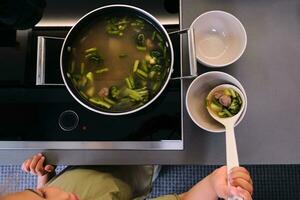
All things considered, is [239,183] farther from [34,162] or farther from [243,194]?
Answer: [34,162]

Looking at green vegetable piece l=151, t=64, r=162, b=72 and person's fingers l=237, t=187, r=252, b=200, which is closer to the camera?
person's fingers l=237, t=187, r=252, b=200

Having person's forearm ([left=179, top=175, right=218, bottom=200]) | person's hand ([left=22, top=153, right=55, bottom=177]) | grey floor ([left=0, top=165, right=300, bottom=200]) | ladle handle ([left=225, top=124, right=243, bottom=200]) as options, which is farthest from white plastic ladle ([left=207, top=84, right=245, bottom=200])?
grey floor ([left=0, top=165, right=300, bottom=200])

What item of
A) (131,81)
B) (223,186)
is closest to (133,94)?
(131,81)

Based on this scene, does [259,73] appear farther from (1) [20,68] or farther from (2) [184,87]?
(1) [20,68]

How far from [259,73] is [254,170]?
0.53m

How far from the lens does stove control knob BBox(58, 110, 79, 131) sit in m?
0.76

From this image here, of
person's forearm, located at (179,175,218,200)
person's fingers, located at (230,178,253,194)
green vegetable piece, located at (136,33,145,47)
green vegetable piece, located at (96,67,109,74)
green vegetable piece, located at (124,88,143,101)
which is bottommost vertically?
person's forearm, located at (179,175,218,200)

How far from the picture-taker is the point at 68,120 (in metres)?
0.77

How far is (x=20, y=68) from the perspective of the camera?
0.81 metres

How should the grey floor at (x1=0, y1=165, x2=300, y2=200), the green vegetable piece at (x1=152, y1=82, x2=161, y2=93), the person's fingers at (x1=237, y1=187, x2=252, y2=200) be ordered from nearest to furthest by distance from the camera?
the person's fingers at (x1=237, y1=187, x2=252, y2=200) → the green vegetable piece at (x1=152, y1=82, x2=161, y2=93) → the grey floor at (x1=0, y1=165, x2=300, y2=200)

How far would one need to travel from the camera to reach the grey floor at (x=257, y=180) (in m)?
1.17

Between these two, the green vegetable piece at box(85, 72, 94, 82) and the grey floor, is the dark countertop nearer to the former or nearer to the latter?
the green vegetable piece at box(85, 72, 94, 82)

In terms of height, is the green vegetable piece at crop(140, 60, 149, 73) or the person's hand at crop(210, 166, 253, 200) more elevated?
the green vegetable piece at crop(140, 60, 149, 73)

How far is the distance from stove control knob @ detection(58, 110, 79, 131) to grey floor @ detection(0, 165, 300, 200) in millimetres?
460
